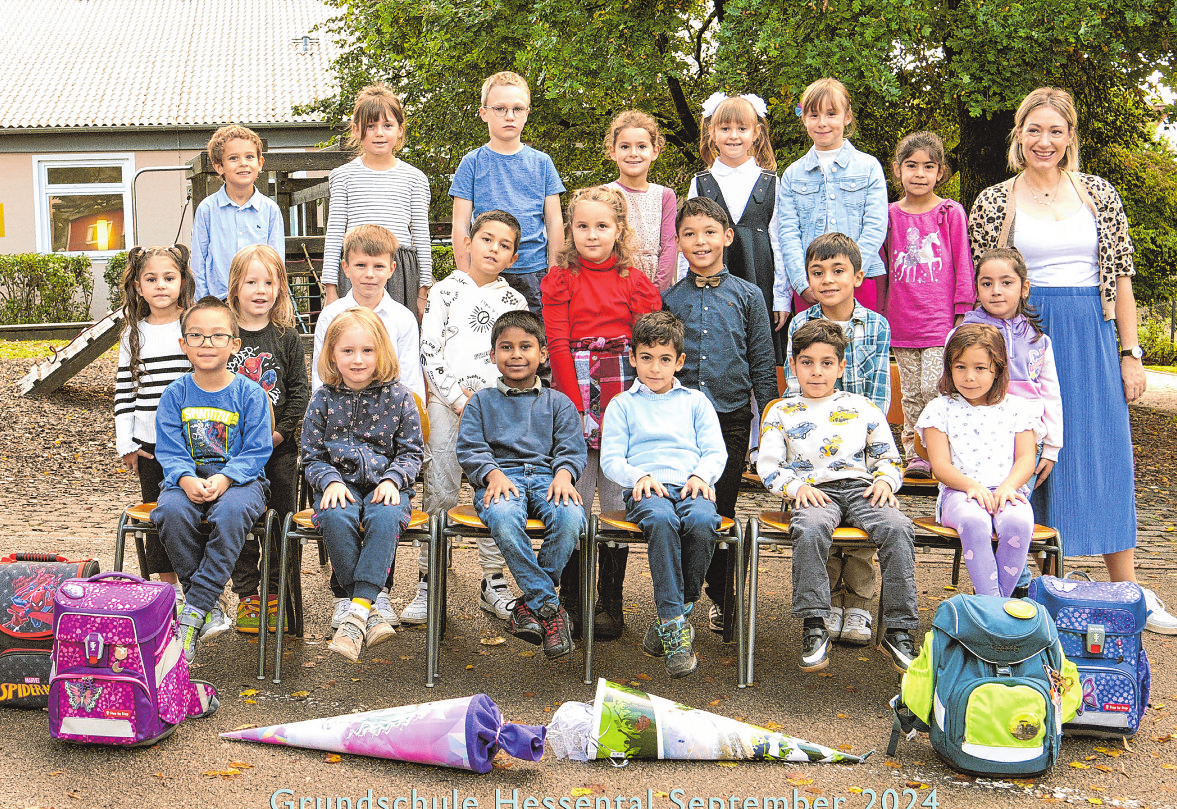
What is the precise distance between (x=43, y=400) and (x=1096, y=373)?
10.1 m

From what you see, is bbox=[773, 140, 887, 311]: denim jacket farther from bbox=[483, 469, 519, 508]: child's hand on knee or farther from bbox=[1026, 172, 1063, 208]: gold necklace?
bbox=[483, 469, 519, 508]: child's hand on knee

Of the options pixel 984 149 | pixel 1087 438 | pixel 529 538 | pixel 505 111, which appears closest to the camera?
pixel 529 538

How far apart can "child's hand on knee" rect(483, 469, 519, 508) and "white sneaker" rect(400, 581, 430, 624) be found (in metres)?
0.80

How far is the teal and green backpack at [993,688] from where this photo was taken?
326 centimetres

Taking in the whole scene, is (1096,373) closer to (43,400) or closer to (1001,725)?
(1001,725)

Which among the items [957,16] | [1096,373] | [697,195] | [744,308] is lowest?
[1096,373]

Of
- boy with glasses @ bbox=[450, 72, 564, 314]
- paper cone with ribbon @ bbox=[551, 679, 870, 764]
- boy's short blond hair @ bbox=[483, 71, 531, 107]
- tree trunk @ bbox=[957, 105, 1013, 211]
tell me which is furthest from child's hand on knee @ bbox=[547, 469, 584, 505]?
tree trunk @ bbox=[957, 105, 1013, 211]

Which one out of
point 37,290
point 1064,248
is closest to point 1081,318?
point 1064,248

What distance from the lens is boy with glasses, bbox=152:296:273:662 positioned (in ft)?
13.5

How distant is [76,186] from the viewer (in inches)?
823

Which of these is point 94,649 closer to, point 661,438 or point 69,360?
point 661,438

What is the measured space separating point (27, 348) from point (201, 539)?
12.8 meters

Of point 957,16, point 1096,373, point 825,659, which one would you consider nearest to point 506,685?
point 825,659

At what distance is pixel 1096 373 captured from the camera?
473cm
